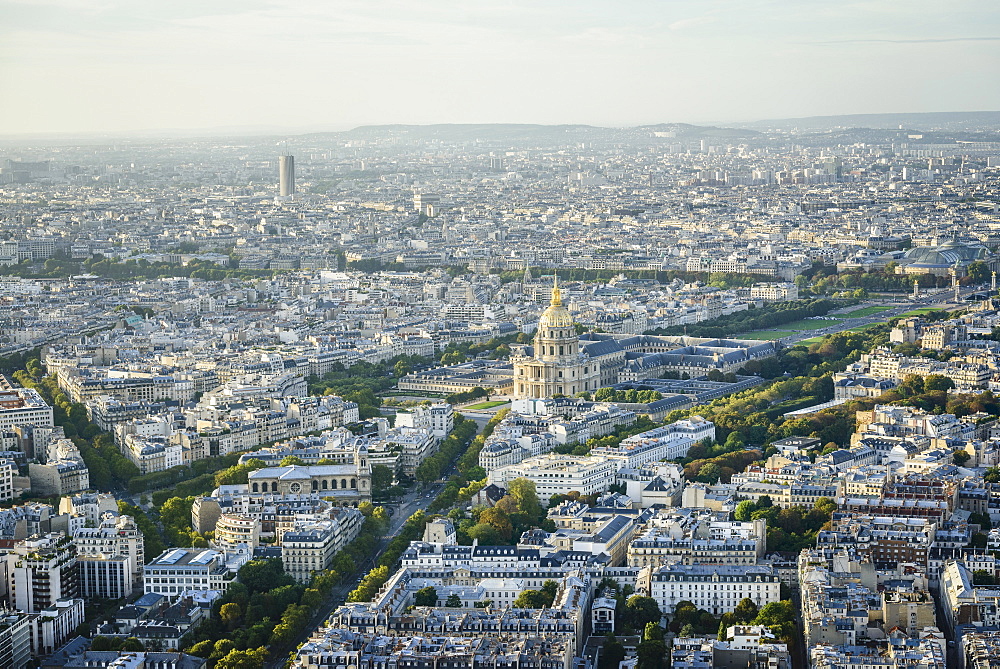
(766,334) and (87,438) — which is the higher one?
(87,438)

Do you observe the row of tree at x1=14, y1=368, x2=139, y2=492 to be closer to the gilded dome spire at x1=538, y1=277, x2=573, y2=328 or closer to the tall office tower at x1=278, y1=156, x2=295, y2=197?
the gilded dome spire at x1=538, y1=277, x2=573, y2=328

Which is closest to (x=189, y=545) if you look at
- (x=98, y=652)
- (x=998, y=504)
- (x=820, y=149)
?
(x=98, y=652)

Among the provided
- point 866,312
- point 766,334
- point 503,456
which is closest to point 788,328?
point 766,334

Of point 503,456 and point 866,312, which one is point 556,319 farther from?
point 866,312

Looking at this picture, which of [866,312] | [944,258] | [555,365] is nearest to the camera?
[555,365]

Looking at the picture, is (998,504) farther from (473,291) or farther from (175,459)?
(473,291)

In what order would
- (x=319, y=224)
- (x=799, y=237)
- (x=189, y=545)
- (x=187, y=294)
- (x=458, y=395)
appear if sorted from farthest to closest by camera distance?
(x=319, y=224) → (x=799, y=237) → (x=187, y=294) → (x=458, y=395) → (x=189, y=545)

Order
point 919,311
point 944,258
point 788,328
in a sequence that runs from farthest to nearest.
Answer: point 944,258 < point 919,311 < point 788,328

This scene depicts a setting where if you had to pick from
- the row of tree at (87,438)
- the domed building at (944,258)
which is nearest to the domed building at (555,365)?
the row of tree at (87,438)

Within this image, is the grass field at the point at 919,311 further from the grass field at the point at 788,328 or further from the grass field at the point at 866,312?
the grass field at the point at 788,328
